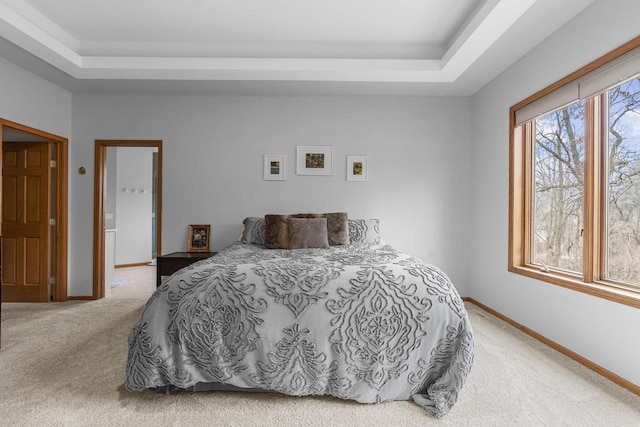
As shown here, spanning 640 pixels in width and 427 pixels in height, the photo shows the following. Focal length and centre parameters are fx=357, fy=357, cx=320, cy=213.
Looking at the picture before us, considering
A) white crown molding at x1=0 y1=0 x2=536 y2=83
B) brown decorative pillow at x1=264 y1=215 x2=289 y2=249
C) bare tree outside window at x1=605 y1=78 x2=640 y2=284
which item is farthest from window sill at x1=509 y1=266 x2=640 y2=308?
brown decorative pillow at x1=264 y1=215 x2=289 y2=249

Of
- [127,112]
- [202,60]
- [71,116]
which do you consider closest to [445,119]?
[202,60]

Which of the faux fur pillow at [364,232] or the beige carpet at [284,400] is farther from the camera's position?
the faux fur pillow at [364,232]

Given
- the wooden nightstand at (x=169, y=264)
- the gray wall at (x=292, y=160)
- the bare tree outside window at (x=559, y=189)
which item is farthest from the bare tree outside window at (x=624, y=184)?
the wooden nightstand at (x=169, y=264)

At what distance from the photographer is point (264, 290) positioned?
76.6 inches

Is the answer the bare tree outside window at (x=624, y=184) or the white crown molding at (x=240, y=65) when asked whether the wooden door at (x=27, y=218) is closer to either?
the white crown molding at (x=240, y=65)

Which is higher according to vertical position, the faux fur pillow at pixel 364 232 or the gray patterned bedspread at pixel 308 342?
the faux fur pillow at pixel 364 232

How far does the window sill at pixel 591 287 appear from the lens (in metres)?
2.16

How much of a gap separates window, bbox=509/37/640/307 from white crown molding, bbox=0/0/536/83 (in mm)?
835

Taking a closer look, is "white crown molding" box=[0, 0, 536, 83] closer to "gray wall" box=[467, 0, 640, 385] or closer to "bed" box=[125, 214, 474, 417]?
"gray wall" box=[467, 0, 640, 385]

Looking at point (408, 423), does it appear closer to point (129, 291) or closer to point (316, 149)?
point (316, 149)

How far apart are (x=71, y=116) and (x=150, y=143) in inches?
38.0

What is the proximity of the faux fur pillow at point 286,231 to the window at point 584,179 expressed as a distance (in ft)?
5.37

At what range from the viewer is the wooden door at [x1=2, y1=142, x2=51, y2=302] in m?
4.03

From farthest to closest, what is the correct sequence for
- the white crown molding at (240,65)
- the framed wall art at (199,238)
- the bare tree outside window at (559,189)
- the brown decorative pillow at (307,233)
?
the framed wall art at (199,238), the brown decorative pillow at (307,233), the white crown molding at (240,65), the bare tree outside window at (559,189)
